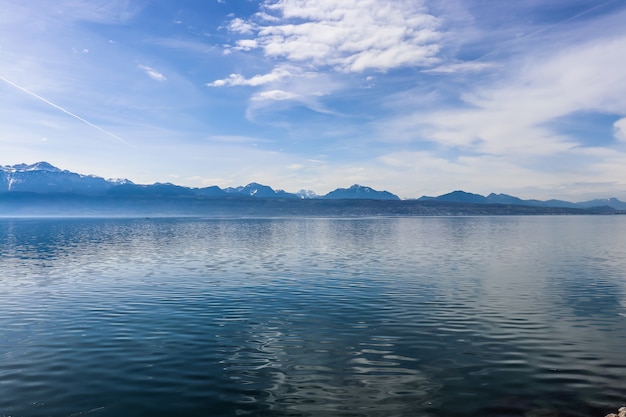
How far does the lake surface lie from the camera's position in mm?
18016

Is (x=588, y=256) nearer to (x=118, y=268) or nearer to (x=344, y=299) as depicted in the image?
(x=344, y=299)

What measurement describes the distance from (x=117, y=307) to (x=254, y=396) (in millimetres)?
22499

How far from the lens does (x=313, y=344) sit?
2586cm

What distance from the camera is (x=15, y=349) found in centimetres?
2500

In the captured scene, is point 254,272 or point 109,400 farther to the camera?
point 254,272

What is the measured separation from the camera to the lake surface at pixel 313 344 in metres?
18.0

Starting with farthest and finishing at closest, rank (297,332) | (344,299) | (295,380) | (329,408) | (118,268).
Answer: (118,268), (344,299), (297,332), (295,380), (329,408)

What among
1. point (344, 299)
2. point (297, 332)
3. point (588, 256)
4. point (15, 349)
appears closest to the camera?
point (15, 349)

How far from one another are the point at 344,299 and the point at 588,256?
56799 millimetres

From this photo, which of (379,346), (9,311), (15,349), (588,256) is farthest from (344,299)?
(588,256)

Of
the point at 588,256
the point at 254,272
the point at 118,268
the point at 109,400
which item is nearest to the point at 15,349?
the point at 109,400

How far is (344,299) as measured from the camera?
39500 millimetres

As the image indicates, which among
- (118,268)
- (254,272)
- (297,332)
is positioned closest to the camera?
(297,332)

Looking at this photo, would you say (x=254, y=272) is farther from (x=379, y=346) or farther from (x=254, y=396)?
(x=254, y=396)
